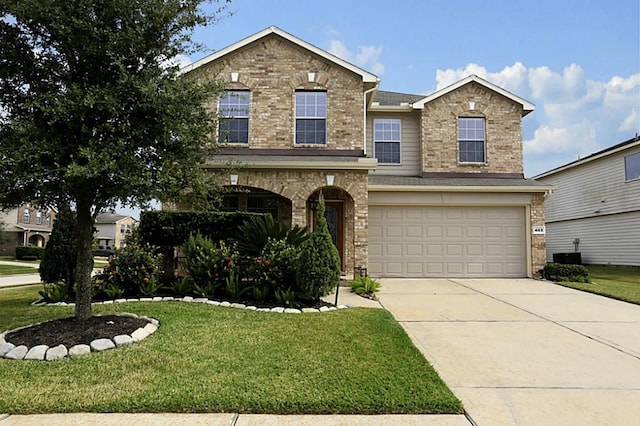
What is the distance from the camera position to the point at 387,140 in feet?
47.8

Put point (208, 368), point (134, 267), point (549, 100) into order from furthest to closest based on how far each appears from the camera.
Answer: point (549, 100) < point (134, 267) < point (208, 368)

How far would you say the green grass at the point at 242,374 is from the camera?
3617mm

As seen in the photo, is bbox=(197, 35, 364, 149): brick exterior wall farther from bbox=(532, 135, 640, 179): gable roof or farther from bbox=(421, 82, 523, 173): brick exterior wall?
bbox=(532, 135, 640, 179): gable roof

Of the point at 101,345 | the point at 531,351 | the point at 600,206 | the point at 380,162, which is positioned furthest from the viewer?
the point at 600,206

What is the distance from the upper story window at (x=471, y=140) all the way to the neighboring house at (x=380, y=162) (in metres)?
0.04

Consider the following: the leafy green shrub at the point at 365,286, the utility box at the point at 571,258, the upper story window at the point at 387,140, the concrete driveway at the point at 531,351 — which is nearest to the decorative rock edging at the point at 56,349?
the concrete driveway at the point at 531,351

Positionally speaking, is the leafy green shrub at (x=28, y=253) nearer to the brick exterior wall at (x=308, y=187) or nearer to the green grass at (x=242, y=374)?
the brick exterior wall at (x=308, y=187)

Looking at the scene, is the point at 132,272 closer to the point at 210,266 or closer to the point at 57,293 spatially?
the point at 57,293

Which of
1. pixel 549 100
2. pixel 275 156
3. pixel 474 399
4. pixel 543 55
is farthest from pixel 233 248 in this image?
pixel 549 100

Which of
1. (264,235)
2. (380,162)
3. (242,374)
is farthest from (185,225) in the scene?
(380,162)

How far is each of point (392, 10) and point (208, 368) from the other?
39.6 ft

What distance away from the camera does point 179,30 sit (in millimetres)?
5785

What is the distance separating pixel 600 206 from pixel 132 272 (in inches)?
808

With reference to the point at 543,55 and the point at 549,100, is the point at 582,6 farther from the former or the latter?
the point at 549,100
